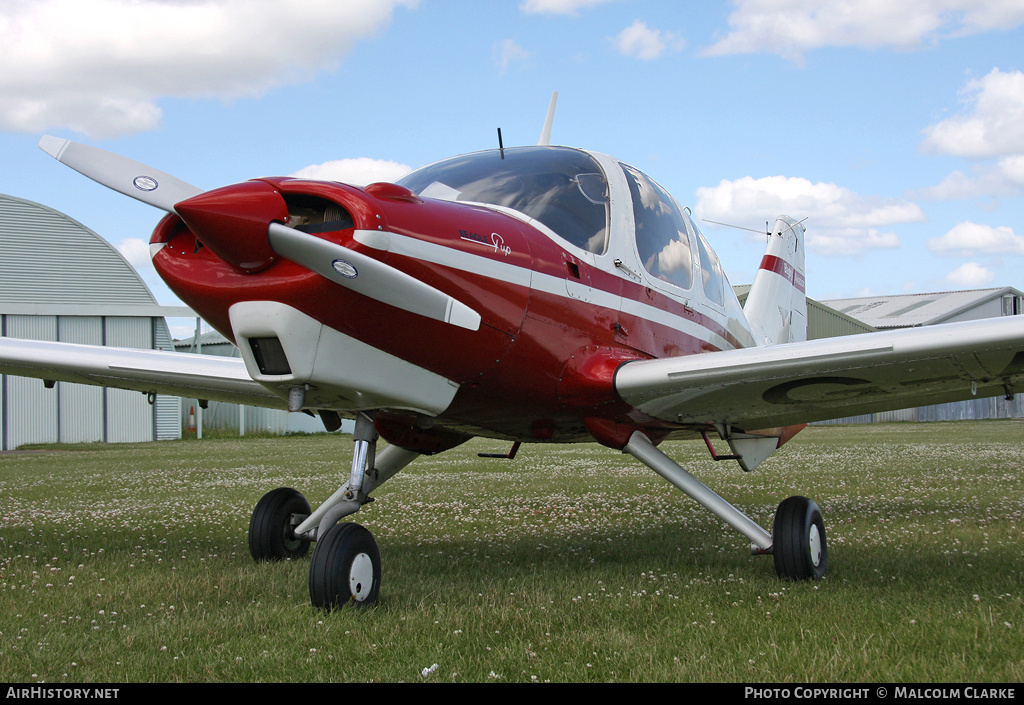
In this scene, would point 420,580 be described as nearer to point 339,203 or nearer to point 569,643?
point 569,643

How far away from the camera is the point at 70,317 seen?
85.9 feet

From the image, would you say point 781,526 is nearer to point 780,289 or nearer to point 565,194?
point 565,194

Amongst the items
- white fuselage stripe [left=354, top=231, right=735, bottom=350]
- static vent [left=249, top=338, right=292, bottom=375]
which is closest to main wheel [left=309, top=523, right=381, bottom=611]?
static vent [left=249, top=338, right=292, bottom=375]

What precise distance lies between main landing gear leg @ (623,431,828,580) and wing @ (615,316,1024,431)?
1.05 ft

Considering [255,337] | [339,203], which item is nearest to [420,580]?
[255,337]

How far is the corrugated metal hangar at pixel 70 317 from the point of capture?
25484mm

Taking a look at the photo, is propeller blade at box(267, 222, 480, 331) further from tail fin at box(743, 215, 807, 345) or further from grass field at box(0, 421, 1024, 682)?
tail fin at box(743, 215, 807, 345)

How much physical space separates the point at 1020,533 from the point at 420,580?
4.89 m

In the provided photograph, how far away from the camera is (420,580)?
4.93 metres

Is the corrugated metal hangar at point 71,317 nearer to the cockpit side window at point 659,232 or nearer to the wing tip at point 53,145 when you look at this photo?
the cockpit side window at point 659,232

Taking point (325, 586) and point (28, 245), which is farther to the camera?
point (28, 245)

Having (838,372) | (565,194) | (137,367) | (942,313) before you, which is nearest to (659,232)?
(565,194)

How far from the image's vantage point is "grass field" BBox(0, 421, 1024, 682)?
10.7 feet
